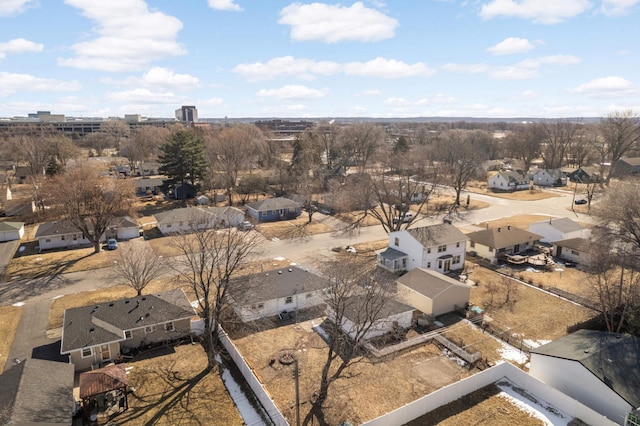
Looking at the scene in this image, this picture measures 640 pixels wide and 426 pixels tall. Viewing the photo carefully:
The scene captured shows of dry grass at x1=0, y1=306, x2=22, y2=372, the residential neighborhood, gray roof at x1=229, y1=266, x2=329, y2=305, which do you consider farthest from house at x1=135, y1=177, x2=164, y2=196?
gray roof at x1=229, y1=266, x2=329, y2=305

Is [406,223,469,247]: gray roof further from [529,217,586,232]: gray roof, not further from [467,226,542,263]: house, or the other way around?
[529,217,586,232]: gray roof

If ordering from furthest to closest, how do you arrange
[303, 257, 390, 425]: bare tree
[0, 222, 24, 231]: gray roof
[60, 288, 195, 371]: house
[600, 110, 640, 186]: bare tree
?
1. [600, 110, 640, 186]: bare tree
2. [0, 222, 24, 231]: gray roof
3. [60, 288, 195, 371]: house
4. [303, 257, 390, 425]: bare tree

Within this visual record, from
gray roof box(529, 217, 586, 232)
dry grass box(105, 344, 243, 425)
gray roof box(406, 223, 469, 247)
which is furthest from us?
gray roof box(529, 217, 586, 232)

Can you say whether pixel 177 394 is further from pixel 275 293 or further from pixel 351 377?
pixel 275 293

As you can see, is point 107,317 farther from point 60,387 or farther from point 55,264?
point 55,264

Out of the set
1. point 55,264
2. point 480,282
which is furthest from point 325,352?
point 55,264

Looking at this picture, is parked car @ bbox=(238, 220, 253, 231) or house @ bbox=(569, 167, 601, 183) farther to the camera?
house @ bbox=(569, 167, 601, 183)

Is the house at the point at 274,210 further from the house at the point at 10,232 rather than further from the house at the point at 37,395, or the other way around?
the house at the point at 37,395
